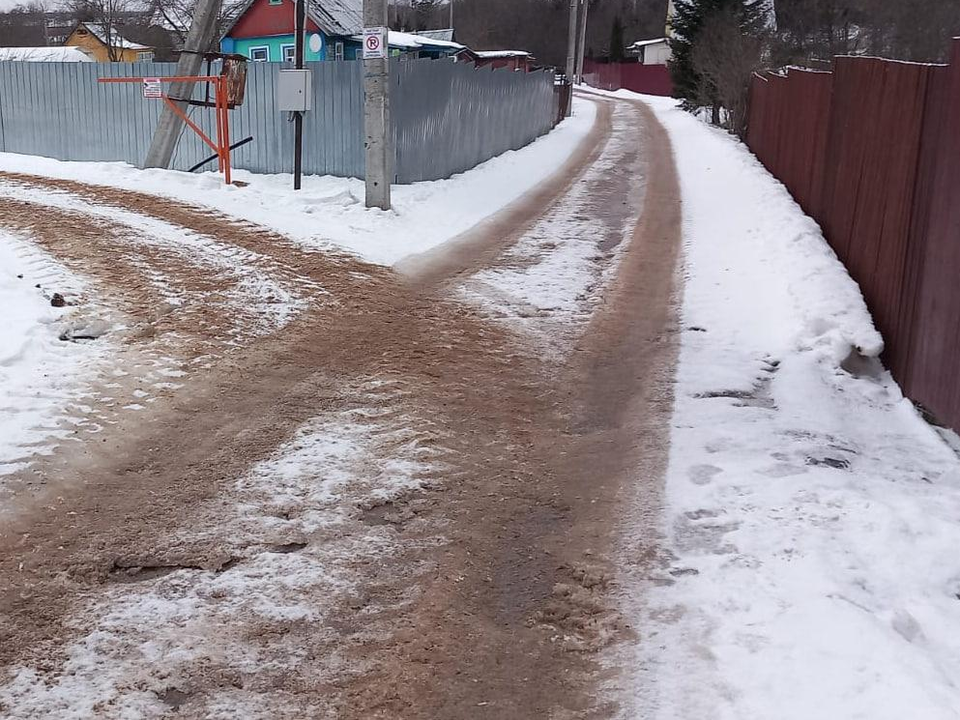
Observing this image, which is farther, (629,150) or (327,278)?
(629,150)

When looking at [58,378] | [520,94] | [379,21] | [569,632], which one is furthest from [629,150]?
[569,632]

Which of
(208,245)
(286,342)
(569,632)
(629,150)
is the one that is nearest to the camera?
(569,632)

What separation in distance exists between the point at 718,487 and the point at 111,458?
9.79 ft

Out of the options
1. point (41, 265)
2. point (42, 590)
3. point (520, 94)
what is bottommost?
point (42, 590)

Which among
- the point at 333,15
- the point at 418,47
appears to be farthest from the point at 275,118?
the point at 418,47

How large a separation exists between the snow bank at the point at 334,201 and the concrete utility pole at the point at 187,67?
76cm

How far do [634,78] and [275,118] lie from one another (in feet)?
169

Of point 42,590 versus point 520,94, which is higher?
point 520,94

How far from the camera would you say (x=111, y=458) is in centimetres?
471

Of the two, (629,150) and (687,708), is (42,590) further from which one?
(629,150)

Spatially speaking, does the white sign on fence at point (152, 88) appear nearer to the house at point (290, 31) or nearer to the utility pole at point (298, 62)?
the utility pole at point (298, 62)

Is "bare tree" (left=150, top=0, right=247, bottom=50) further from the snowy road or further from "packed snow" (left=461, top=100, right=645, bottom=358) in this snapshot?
the snowy road

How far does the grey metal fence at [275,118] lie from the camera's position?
14234mm

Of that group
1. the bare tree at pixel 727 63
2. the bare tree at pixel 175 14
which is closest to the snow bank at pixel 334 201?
the bare tree at pixel 727 63
